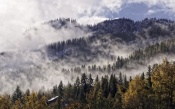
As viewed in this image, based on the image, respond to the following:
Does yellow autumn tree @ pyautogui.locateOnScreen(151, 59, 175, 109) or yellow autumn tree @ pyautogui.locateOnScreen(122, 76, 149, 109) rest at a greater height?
yellow autumn tree @ pyautogui.locateOnScreen(151, 59, 175, 109)

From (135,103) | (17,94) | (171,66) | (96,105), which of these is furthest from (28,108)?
(17,94)

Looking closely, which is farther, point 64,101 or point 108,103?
point 64,101

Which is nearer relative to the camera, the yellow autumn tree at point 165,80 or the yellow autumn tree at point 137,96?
the yellow autumn tree at point 165,80

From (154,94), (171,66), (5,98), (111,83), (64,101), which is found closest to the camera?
(171,66)

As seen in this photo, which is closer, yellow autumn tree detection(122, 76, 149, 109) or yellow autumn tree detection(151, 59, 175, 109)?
yellow autumn tree detection(151, 59, 175, 109)

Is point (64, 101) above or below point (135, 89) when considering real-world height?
below

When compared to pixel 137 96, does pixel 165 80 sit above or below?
above

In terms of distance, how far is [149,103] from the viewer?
113 metres

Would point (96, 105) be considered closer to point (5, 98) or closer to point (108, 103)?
point (108, 103)

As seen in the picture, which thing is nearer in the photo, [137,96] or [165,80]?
[165,80]

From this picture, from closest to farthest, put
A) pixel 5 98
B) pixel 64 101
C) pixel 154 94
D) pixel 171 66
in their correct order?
pixel 171 66 < pixel 154 94 < pixel 5 98 < pixel 64 101

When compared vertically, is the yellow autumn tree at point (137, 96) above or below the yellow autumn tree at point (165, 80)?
below

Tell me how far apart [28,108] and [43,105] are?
5.47m

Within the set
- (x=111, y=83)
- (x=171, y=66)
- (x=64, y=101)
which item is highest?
(x=171, y=66)
